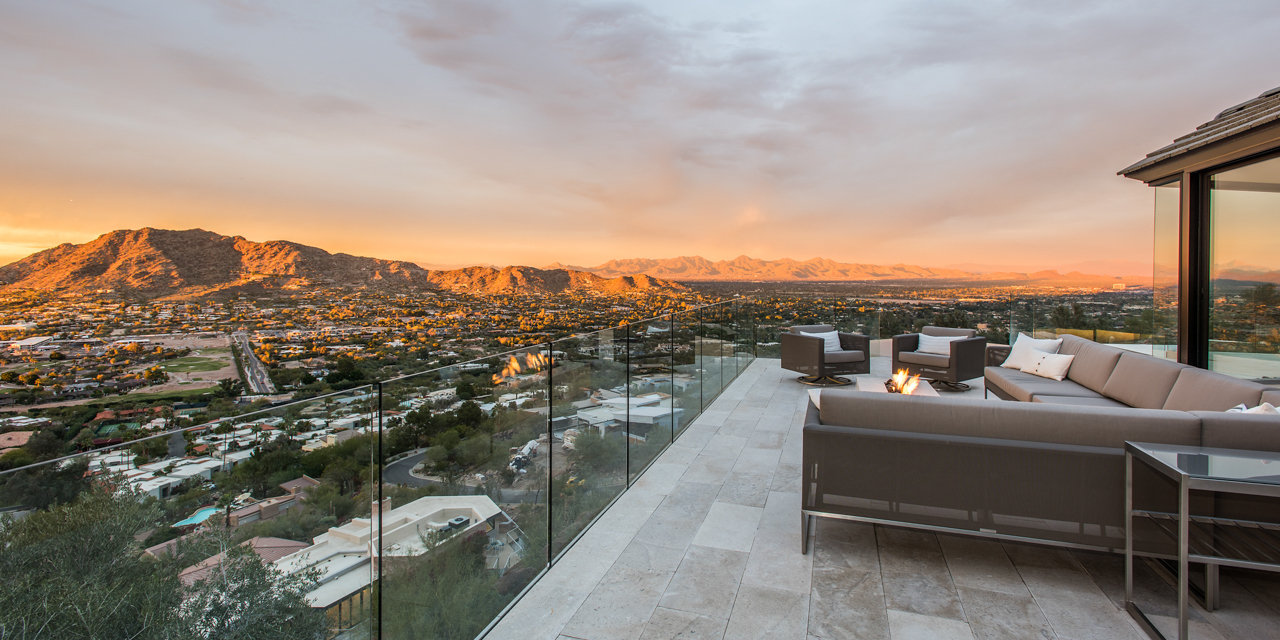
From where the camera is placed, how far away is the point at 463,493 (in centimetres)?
200

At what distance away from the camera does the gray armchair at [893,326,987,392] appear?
670 centimetres

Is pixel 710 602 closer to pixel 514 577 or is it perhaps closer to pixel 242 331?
pixel 514 577

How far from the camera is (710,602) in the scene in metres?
2.28

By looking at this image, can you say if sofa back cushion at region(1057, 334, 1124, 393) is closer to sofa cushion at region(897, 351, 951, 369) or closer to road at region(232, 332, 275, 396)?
sofa cushion at region(897, 351, 951, 369)

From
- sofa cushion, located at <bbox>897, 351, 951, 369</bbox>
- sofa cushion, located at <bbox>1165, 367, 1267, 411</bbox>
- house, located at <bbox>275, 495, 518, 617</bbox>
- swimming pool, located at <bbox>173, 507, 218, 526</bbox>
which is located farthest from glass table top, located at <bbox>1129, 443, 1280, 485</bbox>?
sofa cushion, located at <bbox>897, 351, 951, 369</bbox>

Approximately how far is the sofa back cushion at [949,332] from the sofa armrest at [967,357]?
38 cm

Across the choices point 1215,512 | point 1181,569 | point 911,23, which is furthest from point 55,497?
point 911,23

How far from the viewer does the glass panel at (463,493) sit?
1716 millimetres

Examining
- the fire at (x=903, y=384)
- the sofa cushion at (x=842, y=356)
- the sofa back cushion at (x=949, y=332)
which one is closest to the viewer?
A: the fire at (x=903, y=384)

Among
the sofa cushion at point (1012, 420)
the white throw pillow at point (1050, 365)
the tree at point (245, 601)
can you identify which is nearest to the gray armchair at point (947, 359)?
the white throw pillow at point (1050, 365)

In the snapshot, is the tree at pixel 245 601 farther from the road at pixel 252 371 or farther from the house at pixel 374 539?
the road at pixel 252 371

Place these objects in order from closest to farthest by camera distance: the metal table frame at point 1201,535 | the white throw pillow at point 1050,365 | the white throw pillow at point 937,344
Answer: the metal table frame at point 1201,535
the white throw pillow at point 1050,365
the white throw pillow at point 937,344

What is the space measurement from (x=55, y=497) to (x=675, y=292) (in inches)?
712

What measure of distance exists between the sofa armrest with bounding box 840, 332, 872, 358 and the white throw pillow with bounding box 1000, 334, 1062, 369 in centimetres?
187
